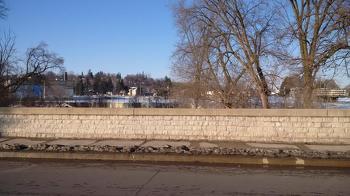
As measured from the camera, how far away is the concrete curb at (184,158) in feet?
34.7

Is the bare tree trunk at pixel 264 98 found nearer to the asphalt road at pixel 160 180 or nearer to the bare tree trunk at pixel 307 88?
the bare tree trunk at pixel 307 88

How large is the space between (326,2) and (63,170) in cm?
1779

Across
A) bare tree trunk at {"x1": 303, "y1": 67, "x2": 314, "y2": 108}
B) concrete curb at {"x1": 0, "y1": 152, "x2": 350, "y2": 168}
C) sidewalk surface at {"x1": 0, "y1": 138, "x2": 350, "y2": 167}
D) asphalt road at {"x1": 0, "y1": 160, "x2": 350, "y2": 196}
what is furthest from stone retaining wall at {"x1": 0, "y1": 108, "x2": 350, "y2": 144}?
bare tree trunk at {"x1": 303, "y1": 67, "x2": 314, "y2": 108}

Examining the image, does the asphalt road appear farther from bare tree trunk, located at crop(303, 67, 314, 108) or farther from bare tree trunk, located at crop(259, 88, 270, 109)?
bare tree trunk, located at crop(259, 88, 270, 109)

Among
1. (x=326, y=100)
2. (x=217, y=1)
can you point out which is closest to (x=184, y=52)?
(x=217, y=1)

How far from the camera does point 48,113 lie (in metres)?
15.2

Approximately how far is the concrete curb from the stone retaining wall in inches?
134

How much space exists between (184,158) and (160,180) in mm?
2418

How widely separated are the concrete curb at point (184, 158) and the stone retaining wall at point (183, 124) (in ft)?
11.2

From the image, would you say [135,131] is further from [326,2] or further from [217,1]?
[217,1]

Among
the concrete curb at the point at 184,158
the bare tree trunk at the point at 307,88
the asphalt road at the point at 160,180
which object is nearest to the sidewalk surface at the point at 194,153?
the concrete curb at the point at 184,158

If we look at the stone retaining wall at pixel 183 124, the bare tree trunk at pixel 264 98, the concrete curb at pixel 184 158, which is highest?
the bare tree trunk at pixel 264 98

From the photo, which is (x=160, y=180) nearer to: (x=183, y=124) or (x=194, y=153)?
(x=194, y=153)

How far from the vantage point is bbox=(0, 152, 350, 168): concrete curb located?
1058 cm
